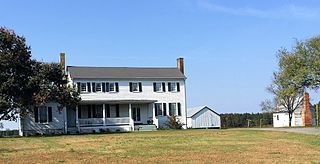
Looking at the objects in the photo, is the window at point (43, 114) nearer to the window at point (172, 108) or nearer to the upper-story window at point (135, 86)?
the upper-story window at point (135, 86)

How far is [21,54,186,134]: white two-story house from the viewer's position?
172 feet

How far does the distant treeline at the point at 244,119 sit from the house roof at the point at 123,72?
21135 mm

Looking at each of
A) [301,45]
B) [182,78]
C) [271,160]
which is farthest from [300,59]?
[271,160]

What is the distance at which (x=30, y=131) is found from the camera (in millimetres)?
50375

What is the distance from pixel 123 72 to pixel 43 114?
11683mm

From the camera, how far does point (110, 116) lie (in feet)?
184

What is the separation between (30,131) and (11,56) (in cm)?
1009

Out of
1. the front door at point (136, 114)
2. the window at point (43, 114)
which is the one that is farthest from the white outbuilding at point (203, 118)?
the window at point (43, 114)

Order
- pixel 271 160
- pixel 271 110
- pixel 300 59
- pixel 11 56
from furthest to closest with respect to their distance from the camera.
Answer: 1. pixel 271 110
2. pixel 300 59
3. pixel 11 56
4. pixel 271 160

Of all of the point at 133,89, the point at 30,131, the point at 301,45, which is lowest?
the point at 30,131

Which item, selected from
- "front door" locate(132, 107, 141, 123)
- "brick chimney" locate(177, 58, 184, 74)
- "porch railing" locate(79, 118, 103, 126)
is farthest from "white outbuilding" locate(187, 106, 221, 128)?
"porch railing" locate(79, 118, 103, 126)

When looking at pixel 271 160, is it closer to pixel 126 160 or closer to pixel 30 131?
pixel 126 160

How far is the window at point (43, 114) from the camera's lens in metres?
51.2

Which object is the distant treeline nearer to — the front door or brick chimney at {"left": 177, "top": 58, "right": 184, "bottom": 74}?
brick chimney at {"left": 177, "top": 58, "right": 184, "bottom": 74}
